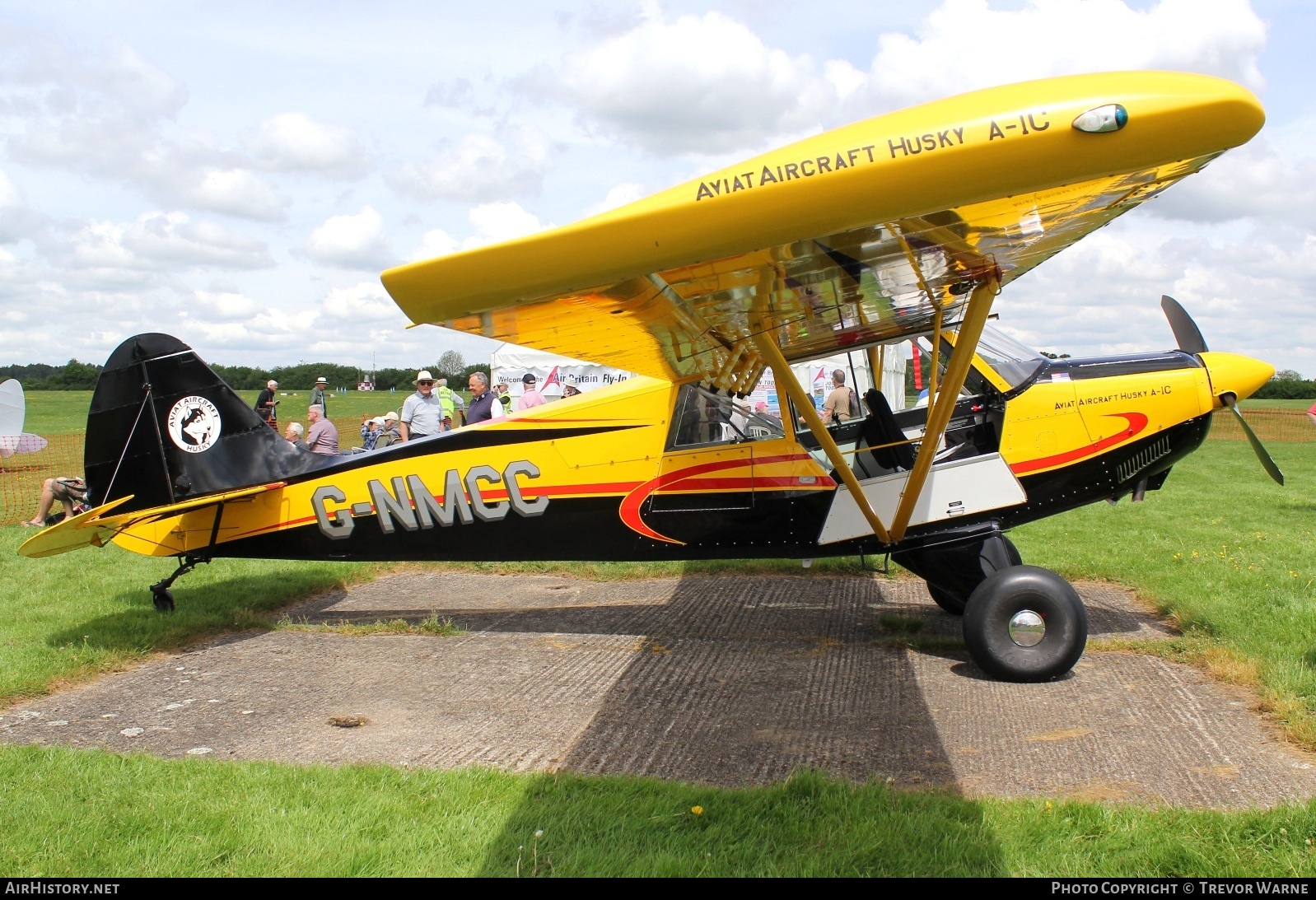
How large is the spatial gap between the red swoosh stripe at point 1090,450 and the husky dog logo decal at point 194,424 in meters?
5.88

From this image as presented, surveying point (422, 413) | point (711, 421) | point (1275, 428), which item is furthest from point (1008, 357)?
point (1275, 428)

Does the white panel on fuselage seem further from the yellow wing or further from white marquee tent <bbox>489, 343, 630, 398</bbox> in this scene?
white marquee tent <bbox>489, 343, 630, 398</bbox>

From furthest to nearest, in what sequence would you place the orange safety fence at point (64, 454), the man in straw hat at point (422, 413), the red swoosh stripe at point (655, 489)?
the orange safety fence at point (64, 454)
the man in straw hat at point (422, 413)
the red swoosh stripe at point (655, 489)

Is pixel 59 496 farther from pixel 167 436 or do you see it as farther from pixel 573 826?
pixel 573 826

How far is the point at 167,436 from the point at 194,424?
20 cm

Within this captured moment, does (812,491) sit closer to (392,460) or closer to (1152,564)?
(392,460)

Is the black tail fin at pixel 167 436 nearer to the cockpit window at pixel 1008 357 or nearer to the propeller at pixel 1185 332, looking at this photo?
the cockpit window at pixel 1008 357

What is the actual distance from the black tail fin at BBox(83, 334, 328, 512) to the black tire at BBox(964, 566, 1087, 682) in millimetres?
4998

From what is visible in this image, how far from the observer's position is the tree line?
224ft

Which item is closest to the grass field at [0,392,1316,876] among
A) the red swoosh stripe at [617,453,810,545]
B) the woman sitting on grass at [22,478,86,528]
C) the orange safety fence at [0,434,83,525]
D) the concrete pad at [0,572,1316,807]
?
the concrete pad at [0,572,1316,807]

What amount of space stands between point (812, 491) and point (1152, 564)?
13.5 ft

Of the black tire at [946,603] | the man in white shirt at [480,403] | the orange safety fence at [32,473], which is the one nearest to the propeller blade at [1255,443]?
the black tire at [946,603]

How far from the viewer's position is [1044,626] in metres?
5.32

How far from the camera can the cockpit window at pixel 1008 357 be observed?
6.07 m
